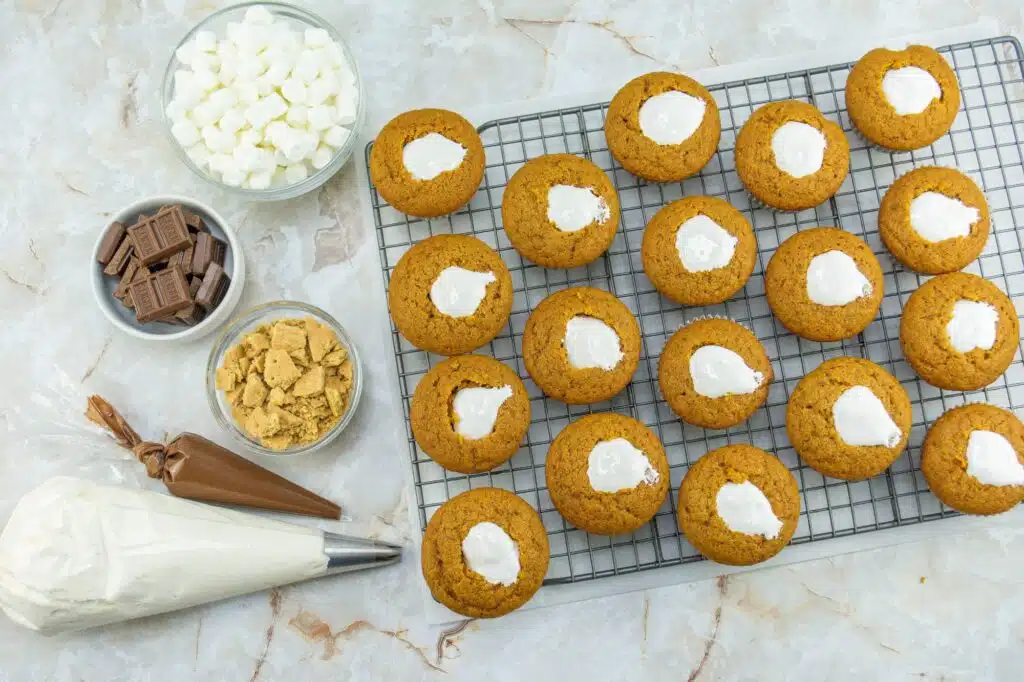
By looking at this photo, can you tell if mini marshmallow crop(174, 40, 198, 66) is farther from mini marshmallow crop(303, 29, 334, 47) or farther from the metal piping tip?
the metal piping tip

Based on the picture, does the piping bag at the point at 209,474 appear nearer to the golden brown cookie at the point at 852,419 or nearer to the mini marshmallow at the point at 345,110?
the mini marshmallow at the point at 345,110

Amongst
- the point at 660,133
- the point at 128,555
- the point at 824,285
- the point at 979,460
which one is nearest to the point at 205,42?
the point at 660,133

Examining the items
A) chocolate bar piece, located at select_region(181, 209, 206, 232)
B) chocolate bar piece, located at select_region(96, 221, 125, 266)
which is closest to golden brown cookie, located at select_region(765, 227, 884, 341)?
chocolate bar piece, located at select_region(181, 209, 206, 232)

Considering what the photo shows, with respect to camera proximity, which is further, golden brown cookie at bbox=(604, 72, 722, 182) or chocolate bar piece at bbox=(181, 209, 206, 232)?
chocolate bar piece at bbox=(181, 209, 206, 232)

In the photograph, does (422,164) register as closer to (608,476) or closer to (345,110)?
(345,110)

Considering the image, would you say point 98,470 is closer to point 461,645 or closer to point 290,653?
point 290,653

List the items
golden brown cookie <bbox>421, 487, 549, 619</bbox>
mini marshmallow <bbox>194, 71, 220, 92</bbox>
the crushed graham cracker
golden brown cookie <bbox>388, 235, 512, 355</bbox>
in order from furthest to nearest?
mini marshmallow <bbox>194, 71, 220, 92</bbox> → the crushed graham cracker → golden brown cookie <bbox>388, 235, 512, 355</bbox> → golden brown cookie <bbox>421, 487, 549, 619</bbox>
